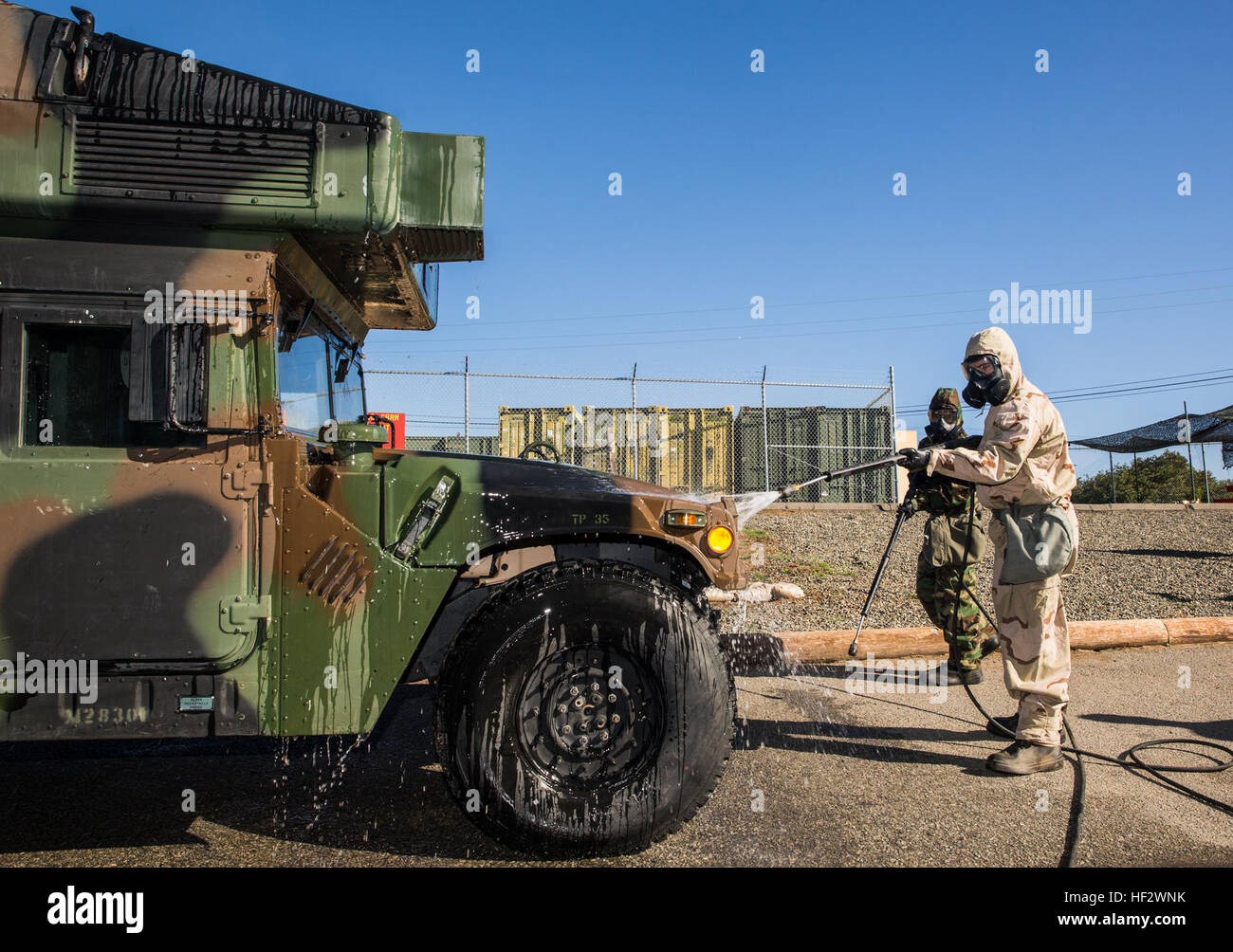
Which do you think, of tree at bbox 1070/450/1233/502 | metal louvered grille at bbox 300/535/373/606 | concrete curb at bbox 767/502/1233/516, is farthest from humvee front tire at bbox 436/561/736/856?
tree at bbox 1070/450/1233/502

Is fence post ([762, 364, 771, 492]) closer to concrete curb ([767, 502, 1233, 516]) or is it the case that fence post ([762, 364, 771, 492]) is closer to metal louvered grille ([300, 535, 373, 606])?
concrete curb ([767, 502, 1233, 516])

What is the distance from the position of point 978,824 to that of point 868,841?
0.50 m

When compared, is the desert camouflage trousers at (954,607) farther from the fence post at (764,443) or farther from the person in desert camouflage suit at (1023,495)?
the fence post at (764,443)

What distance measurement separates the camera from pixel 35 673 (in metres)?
2.47

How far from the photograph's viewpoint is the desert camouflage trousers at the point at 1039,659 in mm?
Answer: 3711

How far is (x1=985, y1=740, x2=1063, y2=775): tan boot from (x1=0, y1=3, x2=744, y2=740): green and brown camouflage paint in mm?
2440

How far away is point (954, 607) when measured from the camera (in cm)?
487

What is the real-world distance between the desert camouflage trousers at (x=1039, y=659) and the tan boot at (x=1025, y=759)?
45 millimetres

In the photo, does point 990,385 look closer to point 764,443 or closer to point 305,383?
point 305,383

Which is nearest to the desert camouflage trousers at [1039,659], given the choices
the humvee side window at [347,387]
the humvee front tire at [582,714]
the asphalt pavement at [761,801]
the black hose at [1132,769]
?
the black hose at [1132,769]

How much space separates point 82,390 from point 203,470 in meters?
0.53
